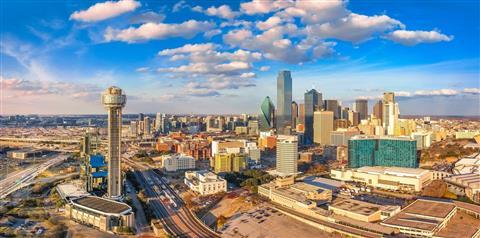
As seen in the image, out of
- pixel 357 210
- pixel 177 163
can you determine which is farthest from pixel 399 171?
pixel 177 163

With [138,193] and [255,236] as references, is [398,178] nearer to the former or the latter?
[255,236]

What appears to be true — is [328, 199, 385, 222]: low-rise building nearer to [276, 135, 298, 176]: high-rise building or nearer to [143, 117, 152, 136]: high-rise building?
[276, 135, 298, 176]: high-rise building

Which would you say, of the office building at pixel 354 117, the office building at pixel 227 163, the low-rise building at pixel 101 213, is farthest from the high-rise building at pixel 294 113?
the low-rise building at pixel 101 213

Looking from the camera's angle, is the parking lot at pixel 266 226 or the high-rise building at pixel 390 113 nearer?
the parking lot at pixel 266 226

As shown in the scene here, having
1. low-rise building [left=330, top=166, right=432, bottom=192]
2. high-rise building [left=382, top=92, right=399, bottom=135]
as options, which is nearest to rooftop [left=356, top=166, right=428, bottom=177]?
low-rise building [left=330, top=166, right=432, bottom=192]

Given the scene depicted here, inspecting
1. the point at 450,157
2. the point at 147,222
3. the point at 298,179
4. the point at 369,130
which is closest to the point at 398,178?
the point at 298,179

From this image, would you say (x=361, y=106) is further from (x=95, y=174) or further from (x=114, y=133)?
(x=114, y=133)

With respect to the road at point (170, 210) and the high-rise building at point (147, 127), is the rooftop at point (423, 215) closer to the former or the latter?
the road at point (170, 210)
